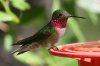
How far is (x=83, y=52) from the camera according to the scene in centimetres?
198

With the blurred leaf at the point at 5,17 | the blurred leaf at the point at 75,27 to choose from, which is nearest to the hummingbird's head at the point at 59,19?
the blurred leaf at the point at 5,17

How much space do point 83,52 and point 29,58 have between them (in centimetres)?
128

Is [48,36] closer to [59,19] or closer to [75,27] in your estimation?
[59,19]

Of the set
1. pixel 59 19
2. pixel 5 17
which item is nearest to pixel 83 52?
pixel 59 19

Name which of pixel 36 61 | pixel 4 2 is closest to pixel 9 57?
pixel 36 61

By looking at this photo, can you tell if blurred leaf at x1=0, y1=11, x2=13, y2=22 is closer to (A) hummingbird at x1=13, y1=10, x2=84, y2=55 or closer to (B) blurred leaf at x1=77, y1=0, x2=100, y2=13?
(A) hummingbird at x1=13, y1=10, x2=84, y2=55

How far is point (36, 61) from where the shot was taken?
328cm

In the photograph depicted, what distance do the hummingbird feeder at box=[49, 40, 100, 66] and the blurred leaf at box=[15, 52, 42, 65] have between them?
37.8 inches

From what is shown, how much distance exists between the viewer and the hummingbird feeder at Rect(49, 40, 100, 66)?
193cm

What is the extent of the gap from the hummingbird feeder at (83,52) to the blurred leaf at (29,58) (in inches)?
37.8

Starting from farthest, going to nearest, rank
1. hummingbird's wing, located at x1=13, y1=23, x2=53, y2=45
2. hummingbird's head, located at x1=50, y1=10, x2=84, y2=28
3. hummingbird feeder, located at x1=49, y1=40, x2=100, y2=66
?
1. hummingbird's wing, located at x1=13, y1=23, x2=53, y2=45
2. hummingbird's head, located at x1=50, y1=10, x2=84, y2=28
3. hummingbird feeder, located at x1=49, y1=40, x2=100, y2=66

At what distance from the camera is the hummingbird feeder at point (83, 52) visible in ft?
6.32

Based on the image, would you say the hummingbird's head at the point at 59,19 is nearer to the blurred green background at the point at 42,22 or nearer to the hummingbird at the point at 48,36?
the hummingbird at the point at 48,36

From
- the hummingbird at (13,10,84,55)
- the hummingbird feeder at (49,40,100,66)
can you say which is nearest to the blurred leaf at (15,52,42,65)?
the hummingbird at (13,10,84,55)
